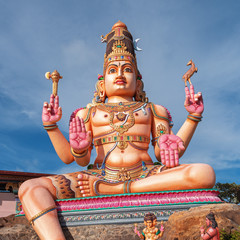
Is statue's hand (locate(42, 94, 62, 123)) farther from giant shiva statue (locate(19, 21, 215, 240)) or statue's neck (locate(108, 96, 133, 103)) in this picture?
statue's neck (locate(108, 96, 133, 103))

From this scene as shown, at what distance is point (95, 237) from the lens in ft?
15.2

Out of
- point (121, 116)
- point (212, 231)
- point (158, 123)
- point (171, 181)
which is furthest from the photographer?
point (158, 123)

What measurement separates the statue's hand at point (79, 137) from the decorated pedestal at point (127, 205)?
3.14ft

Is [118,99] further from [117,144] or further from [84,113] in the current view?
[117,144]

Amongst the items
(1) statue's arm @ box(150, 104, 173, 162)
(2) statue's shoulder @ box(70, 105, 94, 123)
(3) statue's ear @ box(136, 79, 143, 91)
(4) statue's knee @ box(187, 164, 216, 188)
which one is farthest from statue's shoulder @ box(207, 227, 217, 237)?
(3) statue's ear @ box(136, 79, 143, 91)

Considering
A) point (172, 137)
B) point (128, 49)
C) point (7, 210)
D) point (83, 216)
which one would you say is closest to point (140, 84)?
point (128, 49)

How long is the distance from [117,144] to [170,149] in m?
1.11

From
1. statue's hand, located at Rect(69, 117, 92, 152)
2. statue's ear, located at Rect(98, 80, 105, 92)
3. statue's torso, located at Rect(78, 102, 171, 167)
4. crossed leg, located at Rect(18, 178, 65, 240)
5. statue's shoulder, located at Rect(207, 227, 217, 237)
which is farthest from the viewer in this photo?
statue's ear, located at Rect(98, 80, 105, 92)

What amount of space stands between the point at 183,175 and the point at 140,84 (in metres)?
2.87

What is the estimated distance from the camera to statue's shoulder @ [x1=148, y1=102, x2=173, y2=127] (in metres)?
6.49

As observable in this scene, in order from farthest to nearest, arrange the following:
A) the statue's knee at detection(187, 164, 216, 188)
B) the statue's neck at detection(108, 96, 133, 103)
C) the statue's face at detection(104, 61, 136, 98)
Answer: the statue's neck at detection(108, 96, 133, 103) < the statue's face at detection(104, 61, 136, 98) < the statue's knee at detection(187, 164, 216, 188)

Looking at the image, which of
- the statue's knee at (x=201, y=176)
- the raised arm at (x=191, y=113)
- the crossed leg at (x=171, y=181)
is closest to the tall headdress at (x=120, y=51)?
the raised arm at (x=191, y=113)

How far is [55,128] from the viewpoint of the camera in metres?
5.87

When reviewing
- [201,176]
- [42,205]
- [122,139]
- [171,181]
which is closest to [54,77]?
[122,139]
